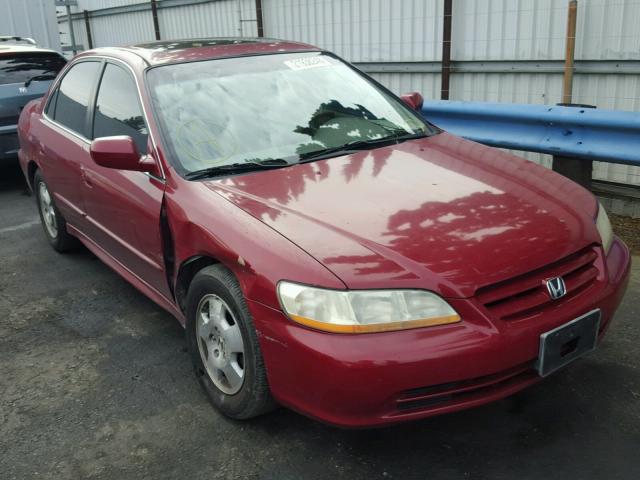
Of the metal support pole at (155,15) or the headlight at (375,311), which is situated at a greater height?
the metal support pole at (155,15)

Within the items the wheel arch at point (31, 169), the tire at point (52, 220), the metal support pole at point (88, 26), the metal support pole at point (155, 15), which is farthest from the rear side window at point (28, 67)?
the metal support pole at point (88, 26)

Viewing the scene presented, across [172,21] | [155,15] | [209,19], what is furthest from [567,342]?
[155,15]

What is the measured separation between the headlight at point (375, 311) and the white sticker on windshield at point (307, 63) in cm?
189

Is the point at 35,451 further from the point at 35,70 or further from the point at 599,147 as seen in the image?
the point at 35,70

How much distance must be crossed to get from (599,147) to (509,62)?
1925mm

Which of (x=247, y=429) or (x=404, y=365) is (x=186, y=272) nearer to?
(x=247, y=429)

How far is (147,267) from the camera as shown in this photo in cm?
348

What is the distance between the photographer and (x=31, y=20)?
1159cm

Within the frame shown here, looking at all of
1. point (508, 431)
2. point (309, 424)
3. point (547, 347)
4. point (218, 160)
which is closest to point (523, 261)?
point (547, 347)

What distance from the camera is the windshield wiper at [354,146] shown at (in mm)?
3234

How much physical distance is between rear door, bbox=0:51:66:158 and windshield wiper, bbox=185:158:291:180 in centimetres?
490

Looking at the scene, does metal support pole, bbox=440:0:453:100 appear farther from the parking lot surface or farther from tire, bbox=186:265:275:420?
tire, bbox=186:265:275:420

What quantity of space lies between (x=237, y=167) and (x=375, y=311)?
1.18 m

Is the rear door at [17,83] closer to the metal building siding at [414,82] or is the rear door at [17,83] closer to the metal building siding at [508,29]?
the metal building siding at [414,82]
